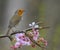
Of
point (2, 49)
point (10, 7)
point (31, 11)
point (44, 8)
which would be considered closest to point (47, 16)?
point (44, 8)

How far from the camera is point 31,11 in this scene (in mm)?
9516

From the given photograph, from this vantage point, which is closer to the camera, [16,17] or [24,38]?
[24,38]

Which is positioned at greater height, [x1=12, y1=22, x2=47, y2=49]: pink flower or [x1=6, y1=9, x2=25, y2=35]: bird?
[x1=12, y1=22, x2=47, y2=49]: pink flower

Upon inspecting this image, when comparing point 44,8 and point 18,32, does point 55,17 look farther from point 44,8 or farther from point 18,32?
point 18,32

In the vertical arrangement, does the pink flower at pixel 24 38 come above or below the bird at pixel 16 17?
above

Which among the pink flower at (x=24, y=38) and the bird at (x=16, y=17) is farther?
the bird at (x=16, y=17)

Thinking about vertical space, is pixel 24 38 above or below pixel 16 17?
above

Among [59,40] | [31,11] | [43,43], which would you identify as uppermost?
[43,43]

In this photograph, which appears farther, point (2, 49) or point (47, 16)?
point (47, 16)

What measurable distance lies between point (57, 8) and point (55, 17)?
0.56 feet

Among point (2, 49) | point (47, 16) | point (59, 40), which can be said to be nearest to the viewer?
point (2, 49)

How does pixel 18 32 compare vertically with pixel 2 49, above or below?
above

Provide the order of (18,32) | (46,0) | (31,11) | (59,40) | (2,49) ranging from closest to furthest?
(18,32)
(2,49)
(59,40)
(46,0)
(31,11)

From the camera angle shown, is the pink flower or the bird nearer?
the pink flower
